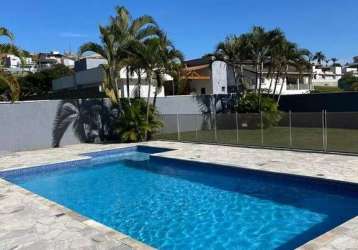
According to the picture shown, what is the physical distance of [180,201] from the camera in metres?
8.88

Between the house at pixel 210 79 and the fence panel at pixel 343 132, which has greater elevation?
the house at pixel 210 79

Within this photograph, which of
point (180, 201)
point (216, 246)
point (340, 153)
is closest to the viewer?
point (216, 246)

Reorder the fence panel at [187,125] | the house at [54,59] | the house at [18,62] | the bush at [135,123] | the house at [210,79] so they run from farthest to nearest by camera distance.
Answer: the house at [54,59] → the house at [210,79] → the fence panel at [187,125] → the bush at [135,123] → the house at [18,62]

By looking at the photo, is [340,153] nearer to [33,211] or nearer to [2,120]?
[33,211]

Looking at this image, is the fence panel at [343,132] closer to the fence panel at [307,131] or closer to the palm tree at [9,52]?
the fence panel at [307,131]

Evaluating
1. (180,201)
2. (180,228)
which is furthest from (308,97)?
(180,228)

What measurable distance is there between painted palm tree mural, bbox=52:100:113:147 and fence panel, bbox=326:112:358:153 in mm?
9554

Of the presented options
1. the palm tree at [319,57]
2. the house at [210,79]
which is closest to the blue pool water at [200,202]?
the house at [210,79]

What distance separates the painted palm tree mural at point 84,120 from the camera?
17156 mm

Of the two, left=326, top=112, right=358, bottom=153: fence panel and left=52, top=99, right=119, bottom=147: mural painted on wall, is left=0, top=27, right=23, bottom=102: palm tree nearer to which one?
left=52, top=99, right=119, bottom=147: mural painted on wall

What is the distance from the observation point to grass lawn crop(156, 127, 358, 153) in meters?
13.1

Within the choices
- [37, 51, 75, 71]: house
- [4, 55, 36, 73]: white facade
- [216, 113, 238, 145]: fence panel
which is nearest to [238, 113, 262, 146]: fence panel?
[216, 113, 238, 145]: fence panel

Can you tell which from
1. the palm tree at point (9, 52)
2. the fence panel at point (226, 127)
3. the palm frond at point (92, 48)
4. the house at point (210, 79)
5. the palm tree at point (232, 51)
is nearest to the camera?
the palm tree at point (9, 52)

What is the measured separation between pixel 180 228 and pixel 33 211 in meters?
2.69
